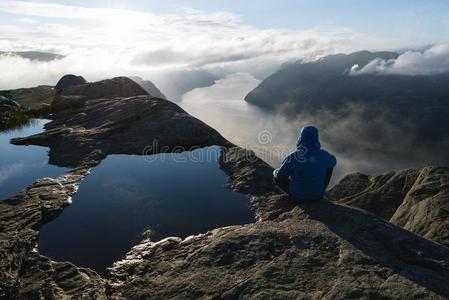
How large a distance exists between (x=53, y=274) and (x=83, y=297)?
4.08 ft

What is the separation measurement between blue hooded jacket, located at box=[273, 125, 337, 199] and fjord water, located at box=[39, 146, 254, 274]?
2.47m

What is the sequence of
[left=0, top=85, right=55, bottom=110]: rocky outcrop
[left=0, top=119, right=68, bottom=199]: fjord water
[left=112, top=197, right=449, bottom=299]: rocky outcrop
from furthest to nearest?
[left=0, top=85, right=55, bottom=110]: rocky outcrop → [left=0, top=119, right=68, bottom=199]: fjord water → [left=112, top=197, right=449, bottom=299]: rocky outcrop

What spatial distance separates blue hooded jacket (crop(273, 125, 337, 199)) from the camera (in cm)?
1112

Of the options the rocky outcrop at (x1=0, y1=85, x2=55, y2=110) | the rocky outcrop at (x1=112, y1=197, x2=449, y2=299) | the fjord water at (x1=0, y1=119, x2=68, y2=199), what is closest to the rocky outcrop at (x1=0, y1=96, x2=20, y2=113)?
the rocky outcrop at (x1=0, y1=85, x2=55, y2=110)

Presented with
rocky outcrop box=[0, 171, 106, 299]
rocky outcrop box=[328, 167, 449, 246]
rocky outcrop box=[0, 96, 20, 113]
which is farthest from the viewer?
rocky outcrop box=[0, 96, 20, 113]

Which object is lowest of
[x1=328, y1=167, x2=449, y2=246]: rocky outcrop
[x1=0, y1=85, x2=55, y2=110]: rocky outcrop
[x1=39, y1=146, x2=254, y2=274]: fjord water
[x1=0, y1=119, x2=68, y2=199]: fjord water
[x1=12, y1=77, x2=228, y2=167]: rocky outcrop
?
[x1=328, y1=167, x2=449, y2=246]: rocky outcrop

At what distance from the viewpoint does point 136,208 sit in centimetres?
1394

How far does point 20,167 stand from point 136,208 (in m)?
7.97

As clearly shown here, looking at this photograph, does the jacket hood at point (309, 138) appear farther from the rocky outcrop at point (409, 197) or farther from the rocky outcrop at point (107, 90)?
the rocky outcrop at point (107, 90)

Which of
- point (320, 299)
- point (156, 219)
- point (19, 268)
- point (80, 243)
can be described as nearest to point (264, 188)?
point (156, 219)

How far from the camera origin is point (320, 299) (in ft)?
24.2

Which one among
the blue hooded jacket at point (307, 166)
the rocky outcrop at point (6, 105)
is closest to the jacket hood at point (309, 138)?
the blue hooded jacket at point (307, 166)

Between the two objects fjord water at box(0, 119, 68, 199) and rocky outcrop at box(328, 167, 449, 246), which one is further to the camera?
fjord water at box(0, 119, 68, 199)

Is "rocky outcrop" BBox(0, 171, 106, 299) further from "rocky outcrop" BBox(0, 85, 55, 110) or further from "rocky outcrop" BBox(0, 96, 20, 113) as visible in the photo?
"rocky outcrop" BBox(0, 85, 55, 110)
